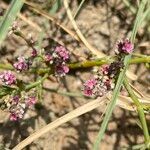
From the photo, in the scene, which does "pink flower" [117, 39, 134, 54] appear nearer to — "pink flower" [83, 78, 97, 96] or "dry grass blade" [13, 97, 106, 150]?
"pink flower" [83, 78, 97, 96]

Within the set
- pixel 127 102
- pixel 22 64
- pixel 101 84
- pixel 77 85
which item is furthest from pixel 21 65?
pixel 77 85

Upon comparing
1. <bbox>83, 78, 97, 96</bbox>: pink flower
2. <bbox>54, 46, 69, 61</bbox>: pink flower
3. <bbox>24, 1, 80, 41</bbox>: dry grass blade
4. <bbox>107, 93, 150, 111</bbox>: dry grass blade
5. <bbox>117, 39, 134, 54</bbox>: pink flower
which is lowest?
<bbox>107, 93, 150, 111</bbox>: dry grass blade

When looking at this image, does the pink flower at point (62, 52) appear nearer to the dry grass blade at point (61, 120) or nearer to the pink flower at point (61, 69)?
the pink flower at point (61, 69)

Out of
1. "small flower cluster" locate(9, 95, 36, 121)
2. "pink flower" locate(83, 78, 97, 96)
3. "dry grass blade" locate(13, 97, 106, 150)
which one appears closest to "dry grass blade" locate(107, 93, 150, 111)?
"dry grass blade" locate(13, 97, 106, 150)

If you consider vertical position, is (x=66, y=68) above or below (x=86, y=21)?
below

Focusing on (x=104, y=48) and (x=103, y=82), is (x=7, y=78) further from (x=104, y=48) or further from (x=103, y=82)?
(x=104, y=48)

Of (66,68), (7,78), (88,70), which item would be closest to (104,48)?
(88,70)

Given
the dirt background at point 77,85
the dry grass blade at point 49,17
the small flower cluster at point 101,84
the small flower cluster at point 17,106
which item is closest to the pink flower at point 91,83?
the small flower cluster at point 101,84
